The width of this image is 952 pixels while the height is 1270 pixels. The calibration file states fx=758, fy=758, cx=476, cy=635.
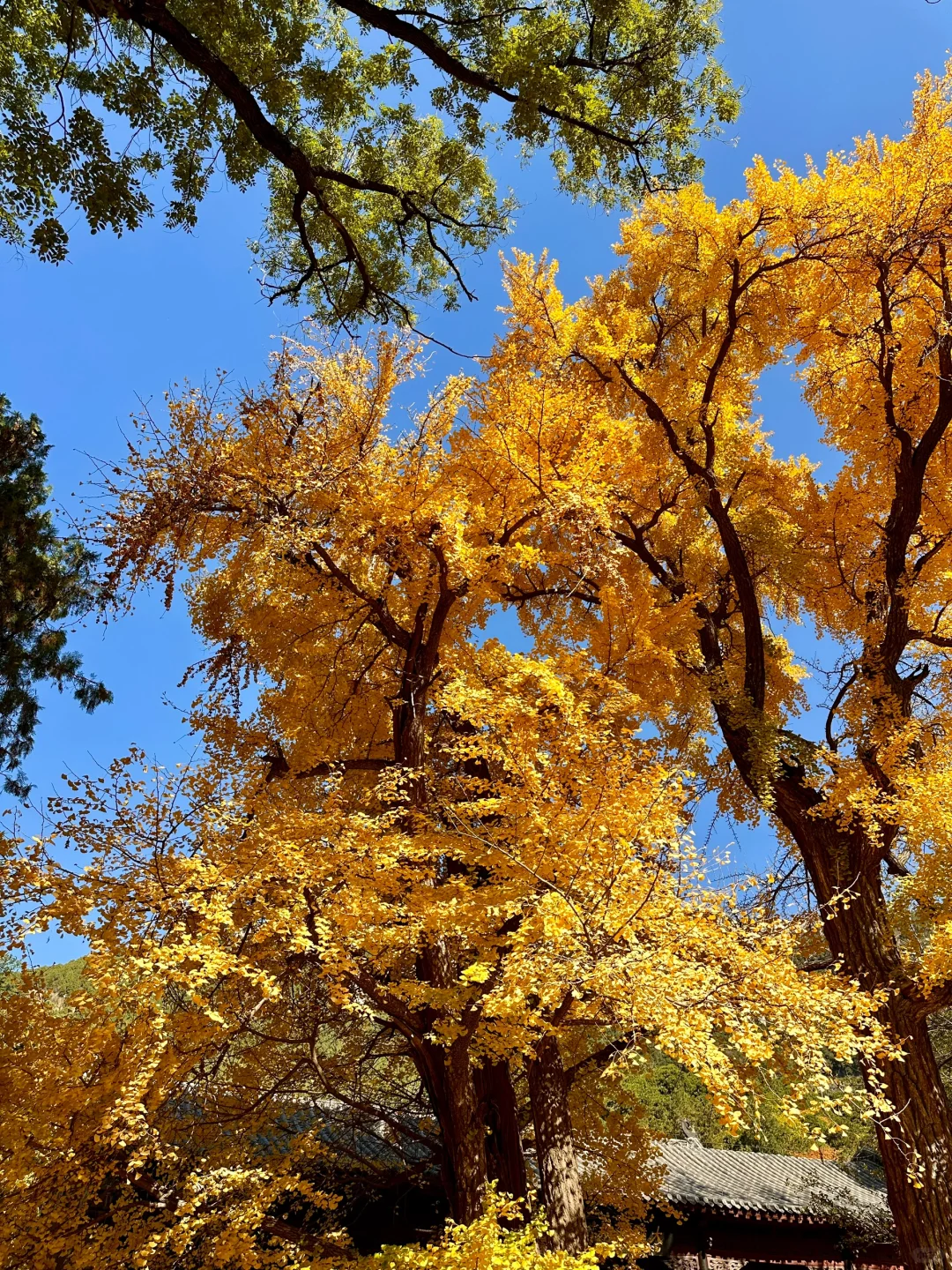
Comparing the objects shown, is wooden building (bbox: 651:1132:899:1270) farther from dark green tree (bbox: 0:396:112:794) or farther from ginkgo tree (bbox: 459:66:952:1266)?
dark green tree (bbox: 0:396:112:794)

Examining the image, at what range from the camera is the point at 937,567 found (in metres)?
8.48

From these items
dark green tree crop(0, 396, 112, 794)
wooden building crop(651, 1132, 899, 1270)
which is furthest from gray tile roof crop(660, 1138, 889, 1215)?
dark green tree crop(0, 396, 112, 794)

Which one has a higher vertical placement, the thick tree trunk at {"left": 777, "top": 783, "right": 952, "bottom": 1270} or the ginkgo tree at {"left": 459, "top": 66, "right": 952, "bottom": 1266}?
the ginkgo tree at {"left": 459, "top": 66, "right": 952, "bottom": 1266}

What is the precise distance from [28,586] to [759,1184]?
1248 centimetres

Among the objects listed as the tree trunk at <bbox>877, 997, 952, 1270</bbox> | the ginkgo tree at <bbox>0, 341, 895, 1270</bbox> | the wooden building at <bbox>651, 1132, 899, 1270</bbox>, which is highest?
the ginkgo tree at <bbox>0, 341, 895, 1270</bbox>

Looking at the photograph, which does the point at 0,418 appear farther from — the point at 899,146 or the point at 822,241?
the point at 899,146

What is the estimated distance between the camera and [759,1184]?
11055 millimetres

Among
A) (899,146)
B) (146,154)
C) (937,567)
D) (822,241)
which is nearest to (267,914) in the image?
(146,154)

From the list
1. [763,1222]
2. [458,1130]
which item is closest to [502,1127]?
[458,1130]

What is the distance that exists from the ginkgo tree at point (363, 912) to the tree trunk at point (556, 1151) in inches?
0.8

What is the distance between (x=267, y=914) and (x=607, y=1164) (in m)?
5.37

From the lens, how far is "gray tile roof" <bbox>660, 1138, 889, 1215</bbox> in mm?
9789

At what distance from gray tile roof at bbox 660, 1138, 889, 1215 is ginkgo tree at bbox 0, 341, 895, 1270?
134 inches

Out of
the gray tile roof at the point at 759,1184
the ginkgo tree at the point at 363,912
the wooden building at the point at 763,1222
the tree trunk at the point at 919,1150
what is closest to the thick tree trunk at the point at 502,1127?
the ginkgo tree at the point at 363,912
